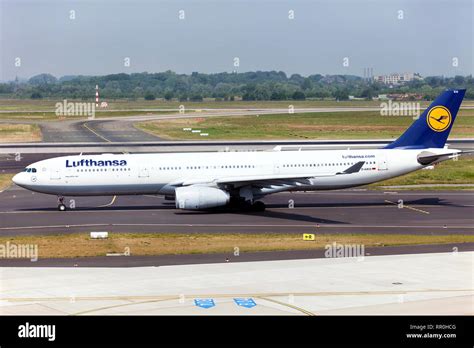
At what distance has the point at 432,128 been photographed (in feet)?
209

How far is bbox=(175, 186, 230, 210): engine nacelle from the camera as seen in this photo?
57.7m

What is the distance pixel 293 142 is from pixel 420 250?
66.8 meters

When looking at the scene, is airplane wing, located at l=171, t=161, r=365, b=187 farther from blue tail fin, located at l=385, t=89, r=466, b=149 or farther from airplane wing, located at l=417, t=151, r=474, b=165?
blue tail fin, located at l=385, t=89, r=466, b=149

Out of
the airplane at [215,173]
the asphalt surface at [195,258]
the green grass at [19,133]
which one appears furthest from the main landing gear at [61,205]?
the green grass at [19,133]

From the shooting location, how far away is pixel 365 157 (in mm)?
62312

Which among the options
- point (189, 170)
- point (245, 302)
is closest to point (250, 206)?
point (189, 170)

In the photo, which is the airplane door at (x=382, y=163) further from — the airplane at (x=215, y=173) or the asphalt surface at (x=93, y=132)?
the asphalt surface at (x=93, y=132)

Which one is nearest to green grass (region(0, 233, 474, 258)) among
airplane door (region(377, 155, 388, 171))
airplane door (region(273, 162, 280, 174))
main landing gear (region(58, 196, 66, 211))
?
main landing gear (region(58, 196, 66, 211))

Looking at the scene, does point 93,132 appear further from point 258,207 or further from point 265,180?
point 265,180

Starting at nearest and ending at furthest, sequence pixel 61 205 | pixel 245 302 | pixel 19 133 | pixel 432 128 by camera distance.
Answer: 1. pixel 245 302
2. pixel 61 205
3. pixel 432 128
4. pixel 19 133

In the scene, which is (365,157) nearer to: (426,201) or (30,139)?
(426,201)

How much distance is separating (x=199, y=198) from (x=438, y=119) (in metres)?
20.5

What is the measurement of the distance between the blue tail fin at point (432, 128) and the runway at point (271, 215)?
4.56 meters
